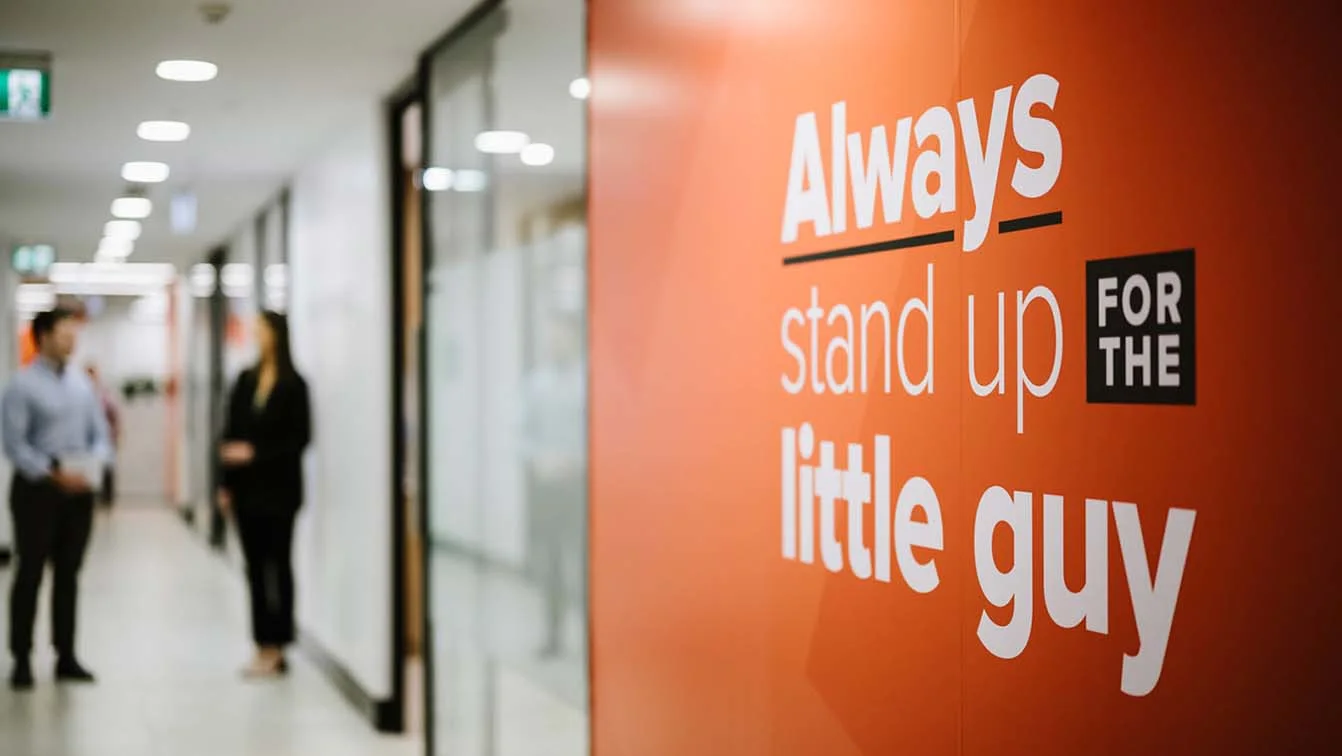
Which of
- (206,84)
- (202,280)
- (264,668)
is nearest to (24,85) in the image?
(206,84)

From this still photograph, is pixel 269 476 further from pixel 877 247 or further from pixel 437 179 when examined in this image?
pixel 877 247

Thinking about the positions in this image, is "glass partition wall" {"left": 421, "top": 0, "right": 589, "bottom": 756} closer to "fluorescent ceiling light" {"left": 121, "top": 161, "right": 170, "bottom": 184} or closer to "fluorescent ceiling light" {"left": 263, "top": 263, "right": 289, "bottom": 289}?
"fluorescent ceiling light" {"left": 121, "top": 161, "right": 170, "bottom": 184}

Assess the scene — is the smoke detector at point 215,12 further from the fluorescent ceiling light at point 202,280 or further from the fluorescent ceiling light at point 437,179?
the fluorescent ceiling light at point 202,280

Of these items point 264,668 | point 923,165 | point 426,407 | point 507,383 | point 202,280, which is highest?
point 202,280

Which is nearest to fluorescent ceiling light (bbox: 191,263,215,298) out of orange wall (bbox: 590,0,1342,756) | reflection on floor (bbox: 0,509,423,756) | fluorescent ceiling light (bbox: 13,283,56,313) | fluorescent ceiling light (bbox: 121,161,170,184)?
reflection on floor (bbox: 0,509,423,756)

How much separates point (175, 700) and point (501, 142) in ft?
12.1

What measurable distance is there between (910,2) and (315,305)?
242 inches

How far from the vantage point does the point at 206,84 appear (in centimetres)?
596

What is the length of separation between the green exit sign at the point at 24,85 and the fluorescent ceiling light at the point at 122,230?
6455mm

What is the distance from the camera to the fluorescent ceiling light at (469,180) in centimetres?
462

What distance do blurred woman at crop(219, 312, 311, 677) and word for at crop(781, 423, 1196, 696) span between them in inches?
201

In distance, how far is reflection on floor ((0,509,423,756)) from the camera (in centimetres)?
579

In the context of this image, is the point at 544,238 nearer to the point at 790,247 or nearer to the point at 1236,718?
the point at 790,247

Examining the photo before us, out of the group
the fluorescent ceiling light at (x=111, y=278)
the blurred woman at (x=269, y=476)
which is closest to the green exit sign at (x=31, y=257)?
the fluorescent ceiling light at (x=111, y=278)
